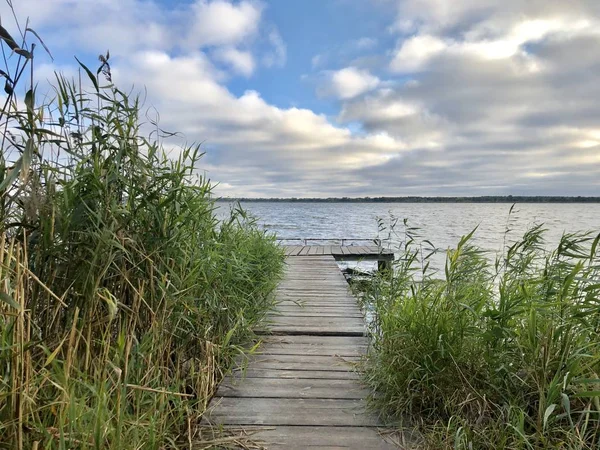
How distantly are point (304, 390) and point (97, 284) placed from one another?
1.50m

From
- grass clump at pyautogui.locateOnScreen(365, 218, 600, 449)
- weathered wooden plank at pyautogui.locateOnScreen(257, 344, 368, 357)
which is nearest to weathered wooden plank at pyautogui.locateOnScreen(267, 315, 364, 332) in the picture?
weathered wooden plank at pyautogui.locateOnScreen(257, 344, 368, 357)

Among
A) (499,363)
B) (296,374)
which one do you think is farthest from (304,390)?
(499,363)

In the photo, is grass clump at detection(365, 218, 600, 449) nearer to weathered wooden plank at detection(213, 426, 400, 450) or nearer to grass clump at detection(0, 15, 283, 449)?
weathered wooden plank at detection(213, 426, 400, 450)

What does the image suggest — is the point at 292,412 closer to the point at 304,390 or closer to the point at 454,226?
the point at 304,390

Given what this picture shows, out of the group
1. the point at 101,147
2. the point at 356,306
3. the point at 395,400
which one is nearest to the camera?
the point at 101,147

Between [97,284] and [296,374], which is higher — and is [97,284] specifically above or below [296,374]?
above

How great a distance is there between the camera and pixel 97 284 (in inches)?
68.9

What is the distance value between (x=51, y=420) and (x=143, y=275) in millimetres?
788

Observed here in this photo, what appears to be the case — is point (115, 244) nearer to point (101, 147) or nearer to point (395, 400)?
point (101, 147)

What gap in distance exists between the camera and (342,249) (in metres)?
10.6

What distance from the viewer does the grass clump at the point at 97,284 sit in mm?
1403

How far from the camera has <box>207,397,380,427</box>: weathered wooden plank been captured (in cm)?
212

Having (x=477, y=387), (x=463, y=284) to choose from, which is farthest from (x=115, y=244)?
(x=463, y=284)

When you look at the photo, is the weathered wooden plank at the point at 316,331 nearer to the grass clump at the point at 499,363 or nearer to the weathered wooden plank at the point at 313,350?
the weathered wooden plank at the point at 313,350
